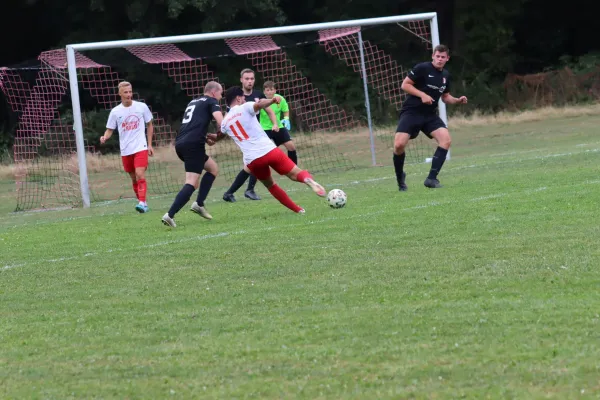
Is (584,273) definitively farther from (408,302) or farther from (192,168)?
(192,168)

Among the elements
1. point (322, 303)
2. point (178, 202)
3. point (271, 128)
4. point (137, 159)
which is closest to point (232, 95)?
point (178, 202)

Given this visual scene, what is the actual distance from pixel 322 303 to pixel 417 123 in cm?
721

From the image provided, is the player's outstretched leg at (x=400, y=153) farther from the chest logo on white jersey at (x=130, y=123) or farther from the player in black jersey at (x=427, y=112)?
the chest logo on white jersey at (x=130, y=123)

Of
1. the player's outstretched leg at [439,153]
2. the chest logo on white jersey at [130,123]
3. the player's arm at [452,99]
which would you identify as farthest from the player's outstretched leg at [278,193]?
the chest logo on white jersey at [130,123]

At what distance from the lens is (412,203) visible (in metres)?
12.0

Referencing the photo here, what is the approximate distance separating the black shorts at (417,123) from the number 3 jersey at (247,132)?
258cm

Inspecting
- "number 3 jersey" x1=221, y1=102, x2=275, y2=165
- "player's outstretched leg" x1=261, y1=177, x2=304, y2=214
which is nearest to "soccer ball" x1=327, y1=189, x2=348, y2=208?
"player's outstretched leg" x1=261, y1=177, x2=304, y2=214

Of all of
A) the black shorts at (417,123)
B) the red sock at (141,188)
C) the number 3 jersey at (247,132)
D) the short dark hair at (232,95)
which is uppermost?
the short dark hair at (232,95)

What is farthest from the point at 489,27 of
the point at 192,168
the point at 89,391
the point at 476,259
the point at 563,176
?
the point at 89,391

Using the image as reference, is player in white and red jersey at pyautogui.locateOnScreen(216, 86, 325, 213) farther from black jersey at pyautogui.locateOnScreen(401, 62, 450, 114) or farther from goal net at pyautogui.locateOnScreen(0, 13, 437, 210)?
goal net at pyautogui.locateOnScreen(0, 13, 437, 210)

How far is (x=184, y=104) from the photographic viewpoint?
3672 cm

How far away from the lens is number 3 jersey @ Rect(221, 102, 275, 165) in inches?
455

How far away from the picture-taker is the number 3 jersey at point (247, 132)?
37.9 feet

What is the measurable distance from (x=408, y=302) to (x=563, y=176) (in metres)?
7.71
